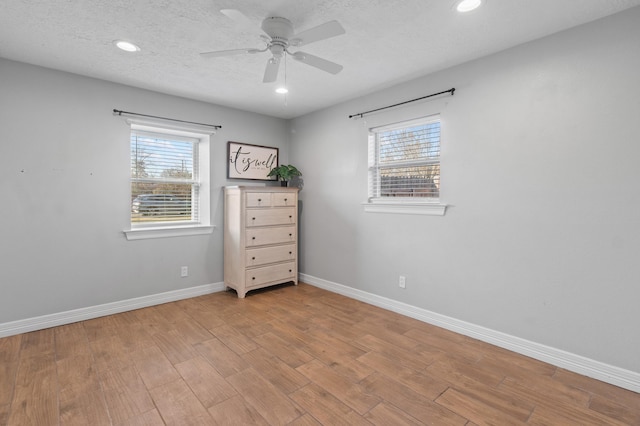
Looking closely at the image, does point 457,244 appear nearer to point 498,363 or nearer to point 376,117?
point 498,363

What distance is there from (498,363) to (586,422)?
2.02 feet

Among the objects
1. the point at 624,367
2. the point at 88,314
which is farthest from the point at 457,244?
the point at 88,314

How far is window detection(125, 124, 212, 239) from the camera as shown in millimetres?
3531

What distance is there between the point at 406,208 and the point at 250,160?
2.25m

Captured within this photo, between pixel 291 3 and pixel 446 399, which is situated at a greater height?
pixel 291 3

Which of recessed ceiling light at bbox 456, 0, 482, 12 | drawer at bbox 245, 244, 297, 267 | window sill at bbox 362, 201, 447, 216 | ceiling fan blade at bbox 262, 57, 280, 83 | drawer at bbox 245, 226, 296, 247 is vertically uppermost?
recessed ceiling light at bbox 456, 0, 482, 12

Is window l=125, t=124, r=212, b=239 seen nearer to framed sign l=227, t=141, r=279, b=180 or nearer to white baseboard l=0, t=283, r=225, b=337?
framed sign l=227, t=141, r=279, b=180

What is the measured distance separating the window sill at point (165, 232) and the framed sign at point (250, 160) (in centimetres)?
78

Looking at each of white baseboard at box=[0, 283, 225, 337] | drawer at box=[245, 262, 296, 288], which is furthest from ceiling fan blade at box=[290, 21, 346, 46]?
white baseboard at box=[0, 283, 225, 337]

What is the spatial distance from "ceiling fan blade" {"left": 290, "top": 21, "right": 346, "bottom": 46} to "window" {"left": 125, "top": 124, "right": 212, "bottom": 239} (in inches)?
95.6

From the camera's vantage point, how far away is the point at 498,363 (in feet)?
7.59

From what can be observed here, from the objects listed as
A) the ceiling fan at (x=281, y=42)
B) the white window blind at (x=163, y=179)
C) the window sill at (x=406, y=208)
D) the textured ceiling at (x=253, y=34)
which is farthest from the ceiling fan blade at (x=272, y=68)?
the white window blind at (x=163, y=179)

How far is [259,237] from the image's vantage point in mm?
3918

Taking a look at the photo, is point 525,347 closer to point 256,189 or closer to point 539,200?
point 539,200
